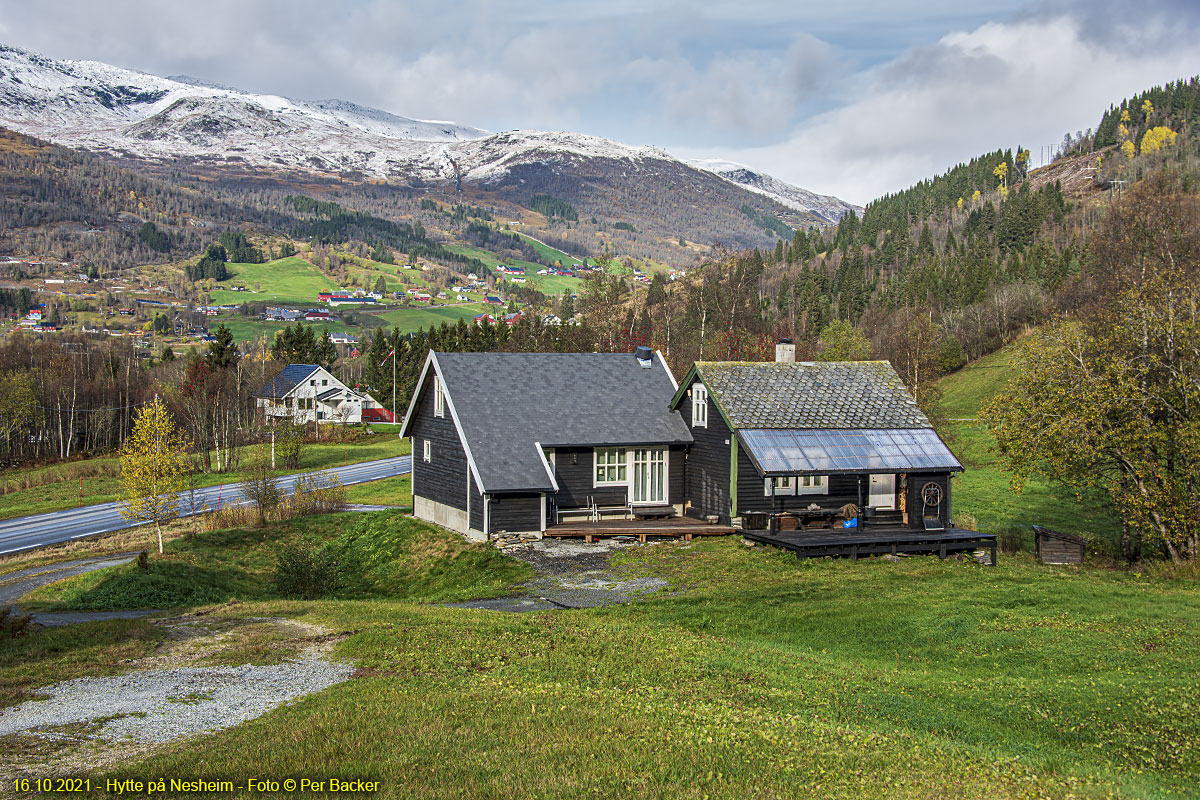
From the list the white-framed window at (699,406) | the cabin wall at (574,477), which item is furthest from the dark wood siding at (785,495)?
the cabin wall at (574,477)

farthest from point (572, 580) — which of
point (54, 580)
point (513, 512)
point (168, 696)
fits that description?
point (54, 580)

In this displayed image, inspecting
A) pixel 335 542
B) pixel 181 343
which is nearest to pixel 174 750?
pixel 335 542

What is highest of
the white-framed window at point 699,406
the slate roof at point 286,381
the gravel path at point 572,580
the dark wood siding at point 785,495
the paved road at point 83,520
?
the slate roof at point 286,381

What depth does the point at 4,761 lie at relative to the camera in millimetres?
9234

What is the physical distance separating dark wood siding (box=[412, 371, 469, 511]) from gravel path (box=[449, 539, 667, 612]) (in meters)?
4.56

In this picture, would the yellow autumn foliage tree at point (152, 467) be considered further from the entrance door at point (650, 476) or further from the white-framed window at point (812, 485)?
the white-framed window at point (812, 485)

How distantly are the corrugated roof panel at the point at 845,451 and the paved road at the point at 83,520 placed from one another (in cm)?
2726

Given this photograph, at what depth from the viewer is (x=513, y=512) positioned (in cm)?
3138

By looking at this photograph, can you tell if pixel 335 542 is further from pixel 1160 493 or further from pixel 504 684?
pixel 1160 493

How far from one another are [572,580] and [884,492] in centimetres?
1429

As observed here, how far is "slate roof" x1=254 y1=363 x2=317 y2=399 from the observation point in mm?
101062

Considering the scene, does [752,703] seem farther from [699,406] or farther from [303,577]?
[699,406]

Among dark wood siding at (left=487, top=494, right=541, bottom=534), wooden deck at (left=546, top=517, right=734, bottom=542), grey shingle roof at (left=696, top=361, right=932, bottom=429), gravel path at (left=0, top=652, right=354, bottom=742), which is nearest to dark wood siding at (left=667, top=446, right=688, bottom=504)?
wooden deck at (left=546, top=517, right=734, bottom=542)

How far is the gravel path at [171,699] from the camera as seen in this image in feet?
35.2
